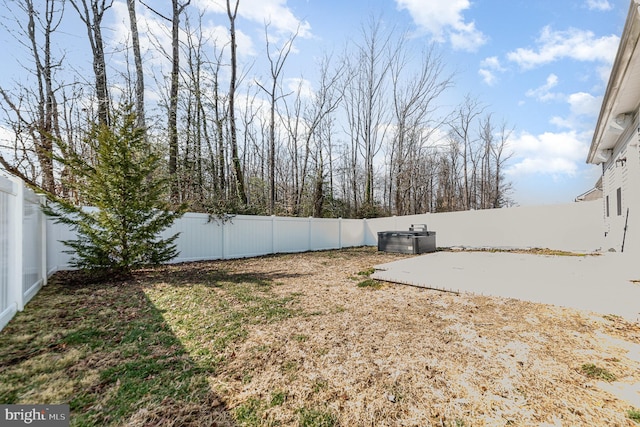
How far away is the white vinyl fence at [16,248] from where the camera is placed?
109 inches

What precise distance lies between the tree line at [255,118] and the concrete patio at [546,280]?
18.4 feet

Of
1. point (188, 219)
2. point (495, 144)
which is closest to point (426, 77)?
point (495, 144)

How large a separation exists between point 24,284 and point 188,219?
4.32 meters

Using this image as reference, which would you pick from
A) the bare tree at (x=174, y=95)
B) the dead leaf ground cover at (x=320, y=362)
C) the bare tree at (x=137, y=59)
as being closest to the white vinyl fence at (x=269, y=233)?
the dead leaf ground cover at (x=320, y=362)

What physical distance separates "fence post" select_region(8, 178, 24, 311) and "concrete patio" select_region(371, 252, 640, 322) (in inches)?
203

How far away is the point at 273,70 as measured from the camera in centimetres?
1390

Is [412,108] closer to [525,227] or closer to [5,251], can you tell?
[525,227]

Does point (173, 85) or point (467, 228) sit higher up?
point (173, 85)

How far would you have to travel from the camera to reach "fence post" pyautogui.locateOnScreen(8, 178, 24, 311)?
2988 mm

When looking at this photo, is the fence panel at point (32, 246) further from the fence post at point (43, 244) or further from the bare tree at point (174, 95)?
the bare tree at point (174, 95)

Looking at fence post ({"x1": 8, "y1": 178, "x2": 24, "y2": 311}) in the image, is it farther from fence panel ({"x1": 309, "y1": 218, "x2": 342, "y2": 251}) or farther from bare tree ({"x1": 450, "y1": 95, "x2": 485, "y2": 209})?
bare tree ({"x1": 450, "y1": 95, "x2": 485, "y2": 209})

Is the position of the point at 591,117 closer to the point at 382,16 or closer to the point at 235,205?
the point at 235,205

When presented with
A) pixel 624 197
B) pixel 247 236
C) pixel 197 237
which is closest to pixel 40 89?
pixel 197 237

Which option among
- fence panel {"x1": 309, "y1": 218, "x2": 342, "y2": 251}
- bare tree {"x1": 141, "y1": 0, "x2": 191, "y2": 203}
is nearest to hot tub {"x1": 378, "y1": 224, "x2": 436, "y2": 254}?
fence panel {"x1": 309, "y1": 218, "x2": 342, "y2": 251}
